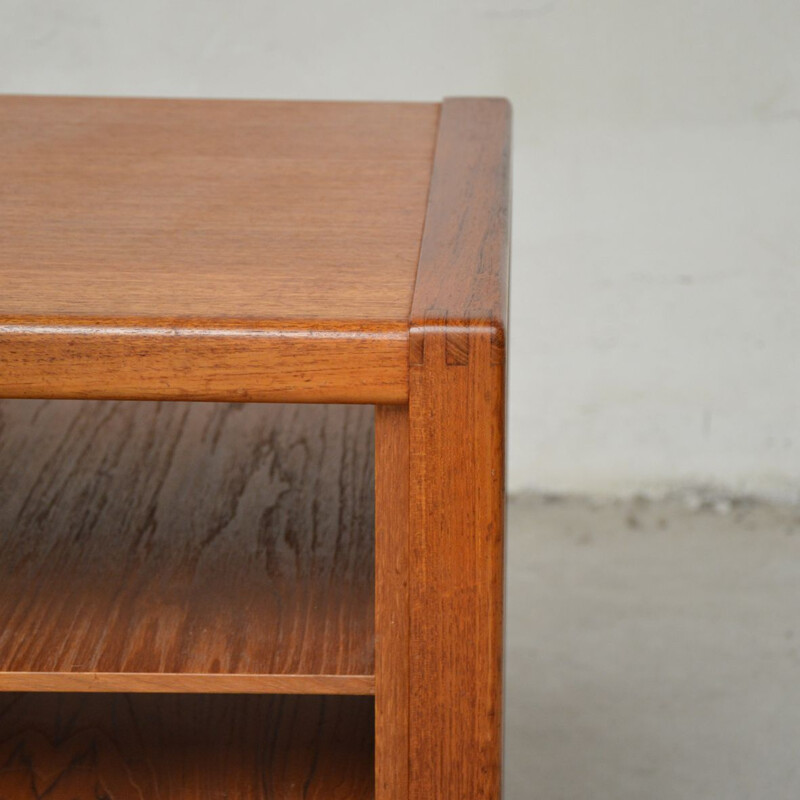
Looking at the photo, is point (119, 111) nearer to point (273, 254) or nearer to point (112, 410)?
point (112, 410)

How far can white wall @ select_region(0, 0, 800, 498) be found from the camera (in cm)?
179

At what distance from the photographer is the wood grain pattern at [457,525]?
0.53 m

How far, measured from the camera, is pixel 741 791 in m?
1.29

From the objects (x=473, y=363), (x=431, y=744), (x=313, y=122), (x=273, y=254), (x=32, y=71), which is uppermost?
(x=32, y=71)

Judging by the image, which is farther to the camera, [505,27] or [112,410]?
[505,27]

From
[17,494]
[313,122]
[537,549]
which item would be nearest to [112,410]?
[17,494]

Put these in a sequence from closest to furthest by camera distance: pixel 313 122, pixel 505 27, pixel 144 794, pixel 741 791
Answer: pixel 144 794
pixel 313 122
pixel 741 791
pixel 505 27

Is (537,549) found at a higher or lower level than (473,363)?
higher

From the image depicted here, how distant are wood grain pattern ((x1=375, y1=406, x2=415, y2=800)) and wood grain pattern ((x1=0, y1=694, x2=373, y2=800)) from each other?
0.50 ft

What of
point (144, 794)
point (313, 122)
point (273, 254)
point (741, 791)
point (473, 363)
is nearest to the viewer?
point (473, 363)

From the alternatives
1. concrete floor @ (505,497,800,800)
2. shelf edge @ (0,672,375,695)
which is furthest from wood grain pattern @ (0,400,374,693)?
concrete floor @ (505,497,800,800)

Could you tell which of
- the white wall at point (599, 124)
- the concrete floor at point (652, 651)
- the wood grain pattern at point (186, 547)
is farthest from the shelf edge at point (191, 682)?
the white wall at point (599, 124)

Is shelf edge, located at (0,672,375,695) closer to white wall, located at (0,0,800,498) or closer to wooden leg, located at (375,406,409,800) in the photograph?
wooden leg, located at (375,406,409,800)

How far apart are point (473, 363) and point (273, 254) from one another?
17 centimetres
